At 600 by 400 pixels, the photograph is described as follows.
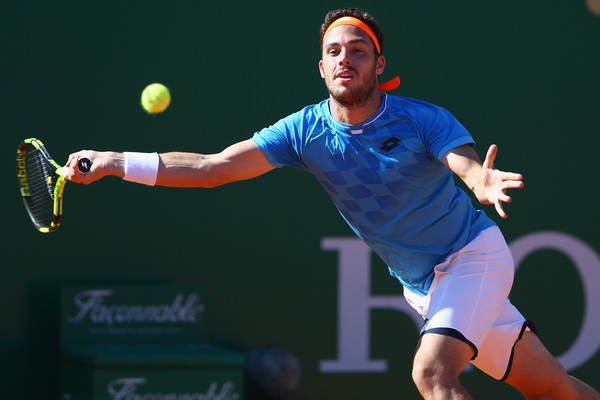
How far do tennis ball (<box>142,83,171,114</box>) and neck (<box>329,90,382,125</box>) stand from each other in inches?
54.0

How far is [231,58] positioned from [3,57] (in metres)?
1.10

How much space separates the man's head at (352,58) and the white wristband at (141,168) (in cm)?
66

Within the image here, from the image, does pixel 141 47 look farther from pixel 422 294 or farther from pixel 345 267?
pixel 422 294

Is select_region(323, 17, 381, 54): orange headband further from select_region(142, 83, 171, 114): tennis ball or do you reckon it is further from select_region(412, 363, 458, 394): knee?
select_region(142, 83, 171, 114): tennis ball

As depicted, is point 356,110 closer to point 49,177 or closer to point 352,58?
point 352,58

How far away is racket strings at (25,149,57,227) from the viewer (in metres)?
4.08

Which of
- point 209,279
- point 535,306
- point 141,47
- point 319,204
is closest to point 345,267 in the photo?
point 319,204

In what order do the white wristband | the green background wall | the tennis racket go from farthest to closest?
the green background wall
the tennis racket
the white wristband

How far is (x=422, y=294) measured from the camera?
3523 millimetres

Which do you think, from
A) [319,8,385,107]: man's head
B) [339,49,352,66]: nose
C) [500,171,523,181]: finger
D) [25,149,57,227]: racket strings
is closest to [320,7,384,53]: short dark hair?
[319,8,385,107]: man's head

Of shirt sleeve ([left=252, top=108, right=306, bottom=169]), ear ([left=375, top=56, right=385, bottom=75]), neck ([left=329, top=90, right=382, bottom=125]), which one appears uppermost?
ear ([left=375, top=56, right=385, bottom=75])

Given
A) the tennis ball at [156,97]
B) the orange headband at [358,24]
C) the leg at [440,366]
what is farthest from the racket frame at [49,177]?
the leg at [440,366]

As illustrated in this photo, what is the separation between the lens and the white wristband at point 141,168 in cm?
345

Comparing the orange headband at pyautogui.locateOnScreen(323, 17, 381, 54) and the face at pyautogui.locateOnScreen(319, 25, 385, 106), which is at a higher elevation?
the orange headband at pyautogui.locateOnScreen(323, 17, 381, 54)
